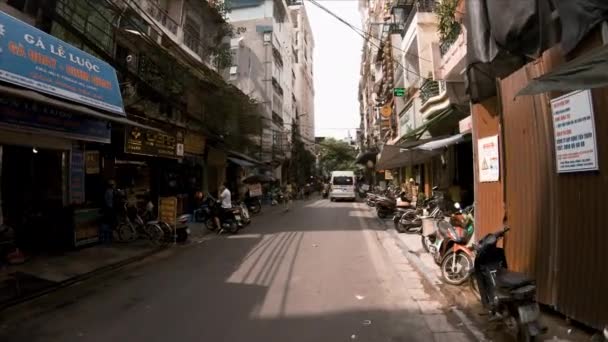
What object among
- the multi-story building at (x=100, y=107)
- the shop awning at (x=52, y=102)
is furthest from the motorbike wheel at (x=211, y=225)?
the shop awning at (x=52, y=102)

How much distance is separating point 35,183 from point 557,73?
37.4 feet

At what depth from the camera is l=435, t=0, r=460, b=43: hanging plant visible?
11.6 metres

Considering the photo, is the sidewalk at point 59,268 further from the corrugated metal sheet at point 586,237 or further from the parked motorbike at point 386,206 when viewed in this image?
the parked motorbike at point 386,206

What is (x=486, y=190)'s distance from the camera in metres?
6.65

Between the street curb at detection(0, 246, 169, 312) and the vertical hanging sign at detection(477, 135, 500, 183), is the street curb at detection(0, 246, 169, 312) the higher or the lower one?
the lower one

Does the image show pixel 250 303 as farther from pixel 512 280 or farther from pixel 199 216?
pixel 199 216

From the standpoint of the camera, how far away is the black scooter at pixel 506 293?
12.5ft

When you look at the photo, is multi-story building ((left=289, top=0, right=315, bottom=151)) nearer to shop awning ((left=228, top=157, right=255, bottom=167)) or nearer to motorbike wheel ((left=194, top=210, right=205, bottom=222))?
shop awning ((left=228, top=157, right=255, bottom=167))

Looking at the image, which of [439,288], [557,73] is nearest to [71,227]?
[439,288]

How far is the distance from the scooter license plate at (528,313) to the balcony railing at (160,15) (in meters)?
14.8

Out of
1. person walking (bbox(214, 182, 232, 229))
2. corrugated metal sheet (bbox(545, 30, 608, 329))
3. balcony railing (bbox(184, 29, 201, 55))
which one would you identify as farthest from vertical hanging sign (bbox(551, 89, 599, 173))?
balcony railing (bbox(184, 29, 201, 55))

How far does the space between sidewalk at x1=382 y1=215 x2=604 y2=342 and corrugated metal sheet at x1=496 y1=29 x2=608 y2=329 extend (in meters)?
0.17

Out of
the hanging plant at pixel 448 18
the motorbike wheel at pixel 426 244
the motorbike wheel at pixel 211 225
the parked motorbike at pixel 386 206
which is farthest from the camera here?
the parked motorbike at pixel 386 206

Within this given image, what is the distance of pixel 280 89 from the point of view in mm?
46062
